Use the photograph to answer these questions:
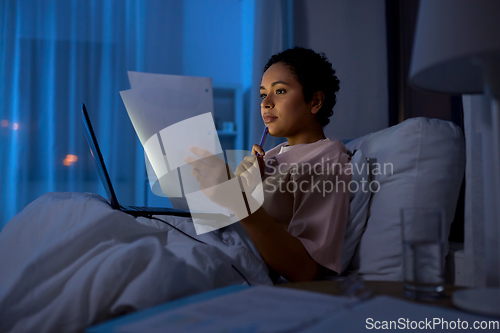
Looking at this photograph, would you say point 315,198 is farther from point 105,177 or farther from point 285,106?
point 105,177

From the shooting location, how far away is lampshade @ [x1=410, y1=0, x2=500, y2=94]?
0.42m

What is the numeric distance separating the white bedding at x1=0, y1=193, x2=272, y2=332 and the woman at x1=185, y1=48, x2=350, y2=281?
12cm

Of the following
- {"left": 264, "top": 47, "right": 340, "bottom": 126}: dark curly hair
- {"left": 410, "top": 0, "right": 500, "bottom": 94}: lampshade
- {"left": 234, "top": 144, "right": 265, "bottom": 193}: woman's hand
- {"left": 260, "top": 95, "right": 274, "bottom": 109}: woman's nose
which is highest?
{"left": 264, "top": 47, "right": 340, "bottom": 126}: dark curly hair

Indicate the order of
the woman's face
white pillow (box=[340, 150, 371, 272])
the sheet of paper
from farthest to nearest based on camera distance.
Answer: the woman's face < white pillow (box=[340, 150, 371, 272]) < the sheet of paper

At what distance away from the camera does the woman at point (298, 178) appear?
2.55 feet

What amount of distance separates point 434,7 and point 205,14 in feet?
8.61

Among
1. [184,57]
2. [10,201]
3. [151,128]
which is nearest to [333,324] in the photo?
[151,128]

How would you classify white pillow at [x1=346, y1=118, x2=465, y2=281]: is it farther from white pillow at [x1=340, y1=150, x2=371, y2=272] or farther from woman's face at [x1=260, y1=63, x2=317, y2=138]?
woman's face at [x1=260, y1=63, x2=317, y2=138]

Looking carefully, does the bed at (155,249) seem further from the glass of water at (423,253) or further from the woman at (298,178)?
the glass of water at (423,253)

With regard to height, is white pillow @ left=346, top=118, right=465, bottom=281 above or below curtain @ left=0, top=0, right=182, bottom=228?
below

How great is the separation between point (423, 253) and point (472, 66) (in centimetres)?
28

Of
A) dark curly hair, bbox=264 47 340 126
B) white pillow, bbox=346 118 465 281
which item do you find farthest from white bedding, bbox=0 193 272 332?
dark curly hair, bbox=264 47 340 126

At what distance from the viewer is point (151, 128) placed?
4.54 feet

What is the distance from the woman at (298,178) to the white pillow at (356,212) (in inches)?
1.0
